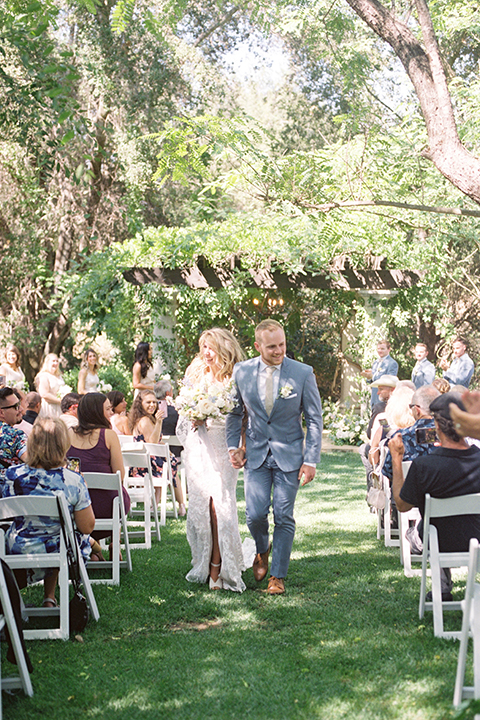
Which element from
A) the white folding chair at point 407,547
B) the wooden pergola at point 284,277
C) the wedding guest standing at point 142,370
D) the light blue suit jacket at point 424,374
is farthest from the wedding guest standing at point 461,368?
the white folding chair at point 407,547

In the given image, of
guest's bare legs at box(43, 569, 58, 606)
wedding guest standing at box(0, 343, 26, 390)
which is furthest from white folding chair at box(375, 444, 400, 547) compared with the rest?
wedding guest standing at box(0, 343, 26, 390)

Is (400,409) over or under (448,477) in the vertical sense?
over

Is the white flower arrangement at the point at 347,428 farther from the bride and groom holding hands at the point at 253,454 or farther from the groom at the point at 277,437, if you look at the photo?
the groom at the point at 277,437

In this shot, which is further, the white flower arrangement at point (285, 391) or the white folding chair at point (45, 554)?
the white flower arrangement at point (285, 391)

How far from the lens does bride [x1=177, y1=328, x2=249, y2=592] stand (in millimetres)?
4848

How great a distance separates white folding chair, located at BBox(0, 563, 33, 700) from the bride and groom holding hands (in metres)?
1.86

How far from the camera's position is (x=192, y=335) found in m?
14.8

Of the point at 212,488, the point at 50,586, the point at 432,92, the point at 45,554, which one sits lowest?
the point at 50,586

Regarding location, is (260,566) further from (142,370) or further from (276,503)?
(142,370)

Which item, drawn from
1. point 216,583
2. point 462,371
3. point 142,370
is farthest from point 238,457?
point 462,371

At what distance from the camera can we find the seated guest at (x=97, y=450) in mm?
5152

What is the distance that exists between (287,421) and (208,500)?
0.82m

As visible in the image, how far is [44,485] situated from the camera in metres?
→ 3.99

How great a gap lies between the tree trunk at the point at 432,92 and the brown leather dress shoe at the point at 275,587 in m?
3.00
